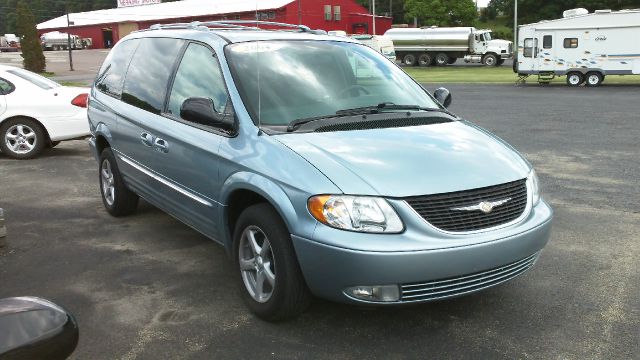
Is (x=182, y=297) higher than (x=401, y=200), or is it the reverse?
(x=401, y=200)

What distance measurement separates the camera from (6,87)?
977 centimetres

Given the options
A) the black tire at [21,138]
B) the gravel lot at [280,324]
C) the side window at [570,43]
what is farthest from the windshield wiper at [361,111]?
the side window at [570,43]

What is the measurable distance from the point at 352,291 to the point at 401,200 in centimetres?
55

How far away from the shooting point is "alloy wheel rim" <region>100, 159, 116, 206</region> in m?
6.25

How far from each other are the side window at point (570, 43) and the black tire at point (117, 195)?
2621 cm

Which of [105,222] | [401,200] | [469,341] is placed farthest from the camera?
[105,222]

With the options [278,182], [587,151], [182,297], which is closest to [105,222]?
[182,297]

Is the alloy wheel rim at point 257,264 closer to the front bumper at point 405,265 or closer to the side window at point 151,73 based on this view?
the front bumper at point 405,265

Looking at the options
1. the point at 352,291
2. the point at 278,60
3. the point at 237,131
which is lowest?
the point at 352,291

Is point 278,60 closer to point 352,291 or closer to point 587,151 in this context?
point 352,291

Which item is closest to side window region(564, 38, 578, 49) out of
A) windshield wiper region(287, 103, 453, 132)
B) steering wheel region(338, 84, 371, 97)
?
windshield wiper region(287, 103, 453, 132)

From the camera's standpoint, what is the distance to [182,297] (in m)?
4.25

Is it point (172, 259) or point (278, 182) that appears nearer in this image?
point (278, 182)

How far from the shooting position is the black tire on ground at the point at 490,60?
46.7 metres
